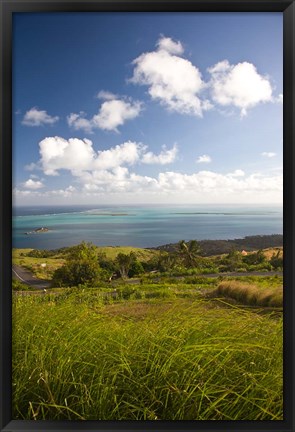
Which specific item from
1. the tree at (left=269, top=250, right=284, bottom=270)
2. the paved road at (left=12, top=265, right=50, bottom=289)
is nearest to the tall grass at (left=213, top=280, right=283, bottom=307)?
the tree at (left=269, top=250, right=284, bottom=270)

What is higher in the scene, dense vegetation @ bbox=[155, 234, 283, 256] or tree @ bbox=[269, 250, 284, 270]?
dense vegetation @ bbox=[155, 234, 283, 256]

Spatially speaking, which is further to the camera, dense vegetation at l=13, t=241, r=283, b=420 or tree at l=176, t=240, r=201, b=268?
tree at l=176, t=240, r=201, b=268

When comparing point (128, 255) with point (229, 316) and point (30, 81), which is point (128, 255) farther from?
point (30, 81)

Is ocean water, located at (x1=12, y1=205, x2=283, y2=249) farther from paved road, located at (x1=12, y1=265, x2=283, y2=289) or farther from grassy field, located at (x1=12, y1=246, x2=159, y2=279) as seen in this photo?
paved road, located at (x1=12, y1=265, x2=283, y2=289)

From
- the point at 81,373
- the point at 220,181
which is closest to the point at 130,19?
the point at 220,181

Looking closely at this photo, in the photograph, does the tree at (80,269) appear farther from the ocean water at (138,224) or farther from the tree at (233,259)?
the tree at (233,259)

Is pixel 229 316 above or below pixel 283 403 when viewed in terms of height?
above

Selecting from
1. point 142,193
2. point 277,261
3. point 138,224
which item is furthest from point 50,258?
point 277,261

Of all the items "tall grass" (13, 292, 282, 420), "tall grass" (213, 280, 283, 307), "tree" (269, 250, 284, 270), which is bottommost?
"tall grass" (13, 292, 282, 420)
